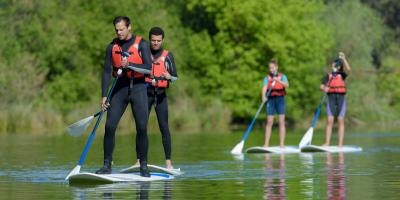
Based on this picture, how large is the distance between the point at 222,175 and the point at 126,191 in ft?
9.38

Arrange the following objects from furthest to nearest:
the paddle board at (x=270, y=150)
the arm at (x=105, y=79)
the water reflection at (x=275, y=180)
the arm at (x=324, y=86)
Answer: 1. the arm at (x=324, y=86)
2. the paddle board at (x=270, y=150)
3. the arm at (x=105, y=79)
4. the water reflection at (x=275, y=180)

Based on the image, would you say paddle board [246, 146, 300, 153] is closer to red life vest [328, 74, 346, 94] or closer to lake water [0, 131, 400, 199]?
lake water [0, 131, 400, 199]

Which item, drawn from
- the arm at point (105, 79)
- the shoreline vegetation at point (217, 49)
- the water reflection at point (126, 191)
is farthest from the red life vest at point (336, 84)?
the shoreline vegetation at point (217, 49)

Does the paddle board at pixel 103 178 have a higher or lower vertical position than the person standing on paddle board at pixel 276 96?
lower

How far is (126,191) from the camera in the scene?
516 inches

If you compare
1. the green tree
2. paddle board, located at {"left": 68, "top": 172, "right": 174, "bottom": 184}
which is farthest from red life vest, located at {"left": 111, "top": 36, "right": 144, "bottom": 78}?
the green tree

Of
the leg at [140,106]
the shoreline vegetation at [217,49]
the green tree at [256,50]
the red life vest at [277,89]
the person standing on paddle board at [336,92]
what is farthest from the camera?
the green tree at [256,50]

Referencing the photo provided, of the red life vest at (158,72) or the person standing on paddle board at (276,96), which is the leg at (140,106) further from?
the person standing on paddle board at (276,96)

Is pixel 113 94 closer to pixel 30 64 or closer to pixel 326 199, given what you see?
pixel 326 199

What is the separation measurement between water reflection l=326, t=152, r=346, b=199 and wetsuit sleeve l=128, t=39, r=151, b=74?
2.71 m

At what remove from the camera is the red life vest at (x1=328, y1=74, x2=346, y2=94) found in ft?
77.3

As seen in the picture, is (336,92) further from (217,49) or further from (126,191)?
(217,49)

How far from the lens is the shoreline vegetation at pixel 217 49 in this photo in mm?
49531

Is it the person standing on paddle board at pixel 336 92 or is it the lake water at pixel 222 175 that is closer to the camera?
the lake water at pixel 222 175
